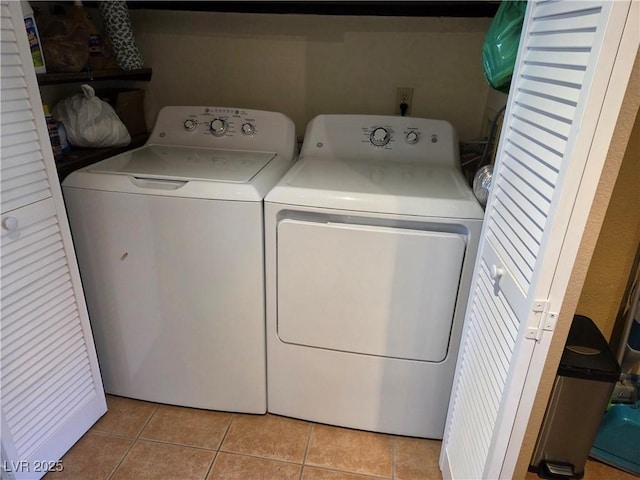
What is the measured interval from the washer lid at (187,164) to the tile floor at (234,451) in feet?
3.13

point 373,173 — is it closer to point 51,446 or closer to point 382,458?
point 382,458

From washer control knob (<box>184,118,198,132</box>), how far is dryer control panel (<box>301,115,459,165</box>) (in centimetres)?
48

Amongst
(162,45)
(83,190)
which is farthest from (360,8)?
(83,190)

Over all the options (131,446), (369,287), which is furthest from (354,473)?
(131,446)

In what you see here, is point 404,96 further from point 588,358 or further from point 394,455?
point 394,455

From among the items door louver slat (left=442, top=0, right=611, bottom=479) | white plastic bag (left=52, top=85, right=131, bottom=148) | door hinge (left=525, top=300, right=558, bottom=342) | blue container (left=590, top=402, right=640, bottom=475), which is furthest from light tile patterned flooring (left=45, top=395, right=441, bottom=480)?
white plastic bag (left=52, top=85, right=131, bottom=148)

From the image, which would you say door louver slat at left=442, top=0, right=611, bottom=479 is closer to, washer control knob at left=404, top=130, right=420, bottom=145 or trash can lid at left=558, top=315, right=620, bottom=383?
trash can lid at left=558, top=315, right=620, bottom=383

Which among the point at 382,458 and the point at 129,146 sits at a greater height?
the point at 129,146

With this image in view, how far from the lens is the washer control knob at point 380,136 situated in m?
1.79

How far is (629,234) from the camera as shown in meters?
1.39

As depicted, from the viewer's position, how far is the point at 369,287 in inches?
56.5

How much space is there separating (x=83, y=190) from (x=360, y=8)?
131 cm

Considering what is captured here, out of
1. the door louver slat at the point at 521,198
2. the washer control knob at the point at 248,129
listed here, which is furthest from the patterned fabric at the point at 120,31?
the door louver slat at the point at 521,198

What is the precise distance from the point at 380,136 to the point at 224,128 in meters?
0.65
